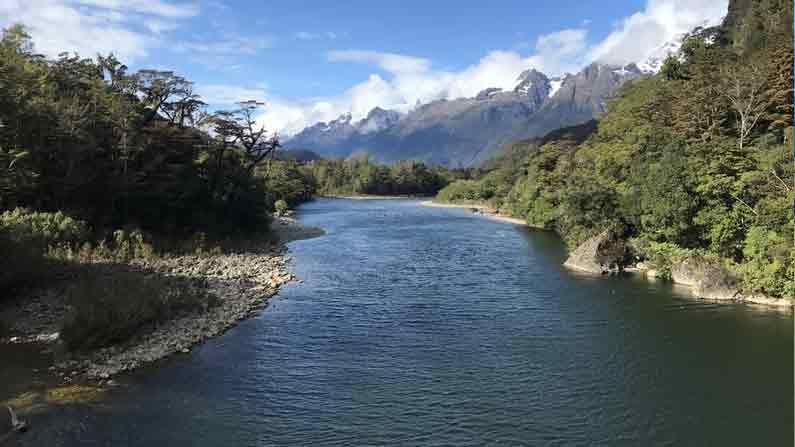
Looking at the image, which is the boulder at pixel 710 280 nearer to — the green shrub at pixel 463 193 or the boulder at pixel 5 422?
the boulder at pixel 5 422

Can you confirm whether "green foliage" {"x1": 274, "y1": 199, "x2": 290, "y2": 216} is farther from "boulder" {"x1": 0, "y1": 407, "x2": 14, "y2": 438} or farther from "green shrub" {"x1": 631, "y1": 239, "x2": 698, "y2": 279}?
"boulder" {"x1": 0, "y1": 407, "x2": 14, "y2": 438}

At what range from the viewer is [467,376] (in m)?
17.3

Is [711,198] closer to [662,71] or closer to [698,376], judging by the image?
[698,376]

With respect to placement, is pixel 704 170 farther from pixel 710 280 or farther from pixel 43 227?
pixel 43 227

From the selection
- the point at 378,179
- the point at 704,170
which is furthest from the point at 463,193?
the point at 704,170

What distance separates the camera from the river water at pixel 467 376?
13.8m

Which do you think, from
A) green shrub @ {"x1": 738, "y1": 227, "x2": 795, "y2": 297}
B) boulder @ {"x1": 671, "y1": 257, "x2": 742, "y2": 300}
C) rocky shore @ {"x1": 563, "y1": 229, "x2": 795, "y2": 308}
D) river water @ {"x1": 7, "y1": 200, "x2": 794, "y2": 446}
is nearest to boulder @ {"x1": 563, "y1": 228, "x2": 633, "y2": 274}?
rocky shore @ {"x1": 563, "y1": 229, "x2": 795, "y2": 308}

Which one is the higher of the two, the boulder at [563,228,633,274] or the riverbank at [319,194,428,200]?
the riverbank at [319,194,428,200]

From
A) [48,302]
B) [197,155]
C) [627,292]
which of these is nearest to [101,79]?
[197,155]

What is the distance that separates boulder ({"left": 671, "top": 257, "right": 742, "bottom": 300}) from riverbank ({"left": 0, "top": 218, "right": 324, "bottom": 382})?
73.4 feet

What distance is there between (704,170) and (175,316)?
28.6 metres

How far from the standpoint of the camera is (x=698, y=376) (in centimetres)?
1748

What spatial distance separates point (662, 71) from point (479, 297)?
51.8 meters

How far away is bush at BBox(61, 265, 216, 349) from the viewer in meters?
18.5
